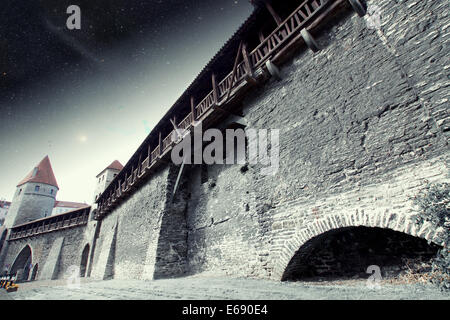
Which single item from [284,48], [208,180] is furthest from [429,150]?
[208,180]

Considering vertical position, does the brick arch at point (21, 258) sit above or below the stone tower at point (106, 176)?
below

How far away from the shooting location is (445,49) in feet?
A: 9.27

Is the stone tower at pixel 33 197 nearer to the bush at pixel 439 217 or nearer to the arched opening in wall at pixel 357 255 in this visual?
the arched opening in wall at pixel 357 255

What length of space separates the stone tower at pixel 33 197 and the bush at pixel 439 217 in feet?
133

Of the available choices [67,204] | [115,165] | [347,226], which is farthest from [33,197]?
[347,226]

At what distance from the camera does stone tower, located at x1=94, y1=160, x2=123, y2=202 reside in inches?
966

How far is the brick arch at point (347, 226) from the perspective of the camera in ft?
8.48

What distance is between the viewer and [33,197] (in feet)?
102

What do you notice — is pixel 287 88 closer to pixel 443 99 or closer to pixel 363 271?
pixel 443 99

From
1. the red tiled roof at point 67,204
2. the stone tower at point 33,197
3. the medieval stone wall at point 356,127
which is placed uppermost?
the red tiled roof at point 67,204

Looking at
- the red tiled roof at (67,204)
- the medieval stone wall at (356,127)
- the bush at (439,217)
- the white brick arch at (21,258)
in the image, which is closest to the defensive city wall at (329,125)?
the medieval stone wall at (356,127)

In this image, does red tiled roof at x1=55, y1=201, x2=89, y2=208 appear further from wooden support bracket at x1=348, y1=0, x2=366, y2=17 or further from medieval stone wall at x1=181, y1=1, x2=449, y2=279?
wooden support bracket at x1=348, y1=0, x2=366, y2=17

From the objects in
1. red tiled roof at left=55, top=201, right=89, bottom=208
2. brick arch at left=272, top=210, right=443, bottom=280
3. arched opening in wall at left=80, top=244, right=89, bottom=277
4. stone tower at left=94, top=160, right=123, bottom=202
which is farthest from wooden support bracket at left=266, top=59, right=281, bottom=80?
red tiled roof at left=55, top=201, right=89, bottom=208

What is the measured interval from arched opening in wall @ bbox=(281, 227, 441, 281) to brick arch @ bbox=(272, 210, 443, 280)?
104 mm
